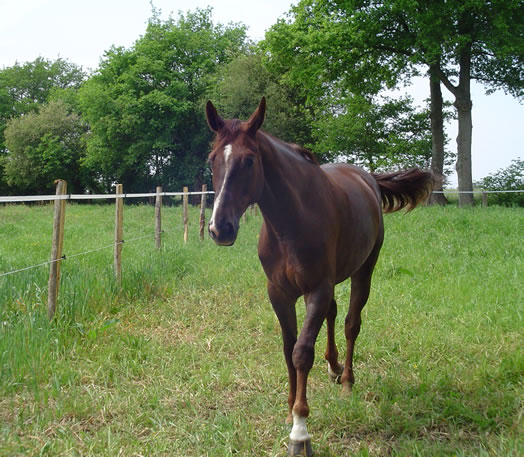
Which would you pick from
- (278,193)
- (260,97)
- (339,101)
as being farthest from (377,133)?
(278,193)

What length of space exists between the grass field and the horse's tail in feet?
4.08

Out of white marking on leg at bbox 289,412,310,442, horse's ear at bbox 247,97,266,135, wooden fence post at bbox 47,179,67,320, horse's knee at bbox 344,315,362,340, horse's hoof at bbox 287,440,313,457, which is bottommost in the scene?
horse's hoof at bbox 287,440,313,457

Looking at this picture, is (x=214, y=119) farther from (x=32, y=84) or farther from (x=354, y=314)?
(x=32, y=84)

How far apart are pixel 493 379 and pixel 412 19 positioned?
51.2 ft

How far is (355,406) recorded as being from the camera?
2957 millimetres

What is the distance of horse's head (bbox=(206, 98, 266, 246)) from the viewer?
2244 millimetres

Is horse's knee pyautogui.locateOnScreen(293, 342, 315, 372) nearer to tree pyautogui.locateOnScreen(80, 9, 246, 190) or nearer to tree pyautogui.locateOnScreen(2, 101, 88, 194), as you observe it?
tree pyautogui.locateOnScreen(80, 9, 246, 190)

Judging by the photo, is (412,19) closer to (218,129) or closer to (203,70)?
(218,129)

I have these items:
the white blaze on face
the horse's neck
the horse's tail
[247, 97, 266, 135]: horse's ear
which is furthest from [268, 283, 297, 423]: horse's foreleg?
the horse's tail

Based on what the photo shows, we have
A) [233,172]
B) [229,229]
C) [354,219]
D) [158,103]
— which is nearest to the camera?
[229,229]

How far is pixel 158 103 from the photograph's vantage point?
2908cm

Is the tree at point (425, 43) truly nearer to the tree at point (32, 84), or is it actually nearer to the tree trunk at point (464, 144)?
the tree trunk at point (464, 144)

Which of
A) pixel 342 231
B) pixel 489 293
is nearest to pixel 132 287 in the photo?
pixel 342 231

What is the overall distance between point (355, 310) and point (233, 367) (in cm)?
116
